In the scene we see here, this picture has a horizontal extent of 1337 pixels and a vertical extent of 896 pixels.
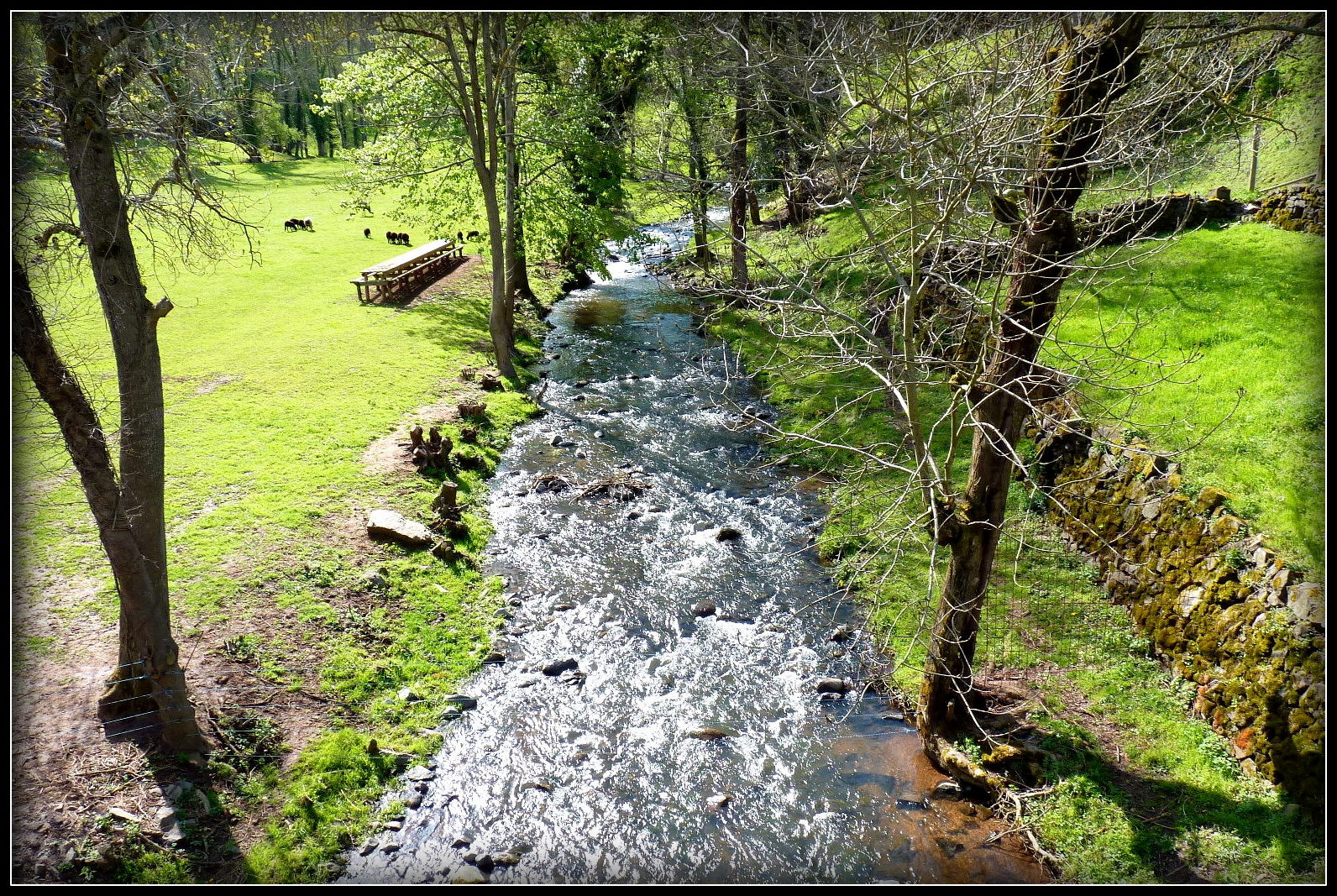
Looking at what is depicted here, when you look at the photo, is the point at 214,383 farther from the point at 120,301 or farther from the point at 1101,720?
the point at 1101,720

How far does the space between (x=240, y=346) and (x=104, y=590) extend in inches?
418

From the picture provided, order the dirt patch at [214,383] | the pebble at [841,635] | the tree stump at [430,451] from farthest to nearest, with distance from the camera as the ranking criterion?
the dirt patch at [214,383], the tree stump at [430,451], the pebble at [841,635]

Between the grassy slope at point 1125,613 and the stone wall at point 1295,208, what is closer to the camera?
the grassy slope at point 1125,613

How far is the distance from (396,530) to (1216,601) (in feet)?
33.2

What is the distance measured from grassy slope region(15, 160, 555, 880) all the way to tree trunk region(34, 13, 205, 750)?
0.40 m

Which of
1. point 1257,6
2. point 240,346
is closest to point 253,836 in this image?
point 1257,6

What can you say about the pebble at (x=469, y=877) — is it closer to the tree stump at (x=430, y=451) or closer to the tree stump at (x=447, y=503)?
the tree stump at (x=447, y=503)

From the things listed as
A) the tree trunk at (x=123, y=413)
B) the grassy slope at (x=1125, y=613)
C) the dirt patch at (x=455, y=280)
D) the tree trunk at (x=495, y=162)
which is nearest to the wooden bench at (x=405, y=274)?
the dirt patch at (x=455, y=280)

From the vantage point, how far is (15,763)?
21.2ft

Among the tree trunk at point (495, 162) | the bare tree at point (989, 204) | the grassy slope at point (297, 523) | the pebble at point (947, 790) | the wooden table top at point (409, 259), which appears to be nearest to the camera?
the bare tree at point (989, 204)

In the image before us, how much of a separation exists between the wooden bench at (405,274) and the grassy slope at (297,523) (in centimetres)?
250

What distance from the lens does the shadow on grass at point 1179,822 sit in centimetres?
614

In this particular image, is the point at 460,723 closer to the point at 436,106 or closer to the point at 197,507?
the point at 197,507

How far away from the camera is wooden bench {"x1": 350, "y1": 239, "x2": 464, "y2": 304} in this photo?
22.9m
